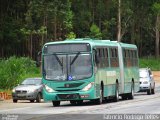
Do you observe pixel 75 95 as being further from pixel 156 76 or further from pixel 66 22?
pixel 156 76

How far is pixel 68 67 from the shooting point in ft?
99.8

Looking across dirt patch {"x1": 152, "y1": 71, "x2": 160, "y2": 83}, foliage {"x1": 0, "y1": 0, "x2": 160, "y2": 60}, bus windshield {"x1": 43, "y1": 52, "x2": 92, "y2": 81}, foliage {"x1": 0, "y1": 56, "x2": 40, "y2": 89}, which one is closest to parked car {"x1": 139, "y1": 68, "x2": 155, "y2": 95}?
foliage {"x1": 0, "y1": 56, "x2": 40, "y2": 89}

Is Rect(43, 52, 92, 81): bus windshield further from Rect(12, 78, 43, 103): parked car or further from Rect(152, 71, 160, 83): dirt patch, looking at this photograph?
Rect(152, 71, 160, 83): dirt patch

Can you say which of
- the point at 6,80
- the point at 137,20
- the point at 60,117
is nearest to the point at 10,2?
the point at 137,20

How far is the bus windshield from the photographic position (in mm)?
30359

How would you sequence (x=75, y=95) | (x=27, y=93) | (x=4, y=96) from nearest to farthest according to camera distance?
(x=75, y=95) < (x=27, y=93) < (x=4, y=96)

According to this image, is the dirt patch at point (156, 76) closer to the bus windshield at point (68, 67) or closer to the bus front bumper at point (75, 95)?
the bus windshield at point (68, 67)

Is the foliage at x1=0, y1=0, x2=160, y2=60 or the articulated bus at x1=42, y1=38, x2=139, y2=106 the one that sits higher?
the foliage at x1=0, y1=0, x2=160, y2=60

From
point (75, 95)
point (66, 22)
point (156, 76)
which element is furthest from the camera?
point (156, 76)

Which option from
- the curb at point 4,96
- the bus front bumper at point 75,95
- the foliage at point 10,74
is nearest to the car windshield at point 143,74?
the foliage at point 10,74

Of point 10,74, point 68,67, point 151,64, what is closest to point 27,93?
point 10,74

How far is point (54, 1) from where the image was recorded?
70562mm

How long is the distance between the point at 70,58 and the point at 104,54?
9.31 ft

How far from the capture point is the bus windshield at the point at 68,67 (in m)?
30.4
